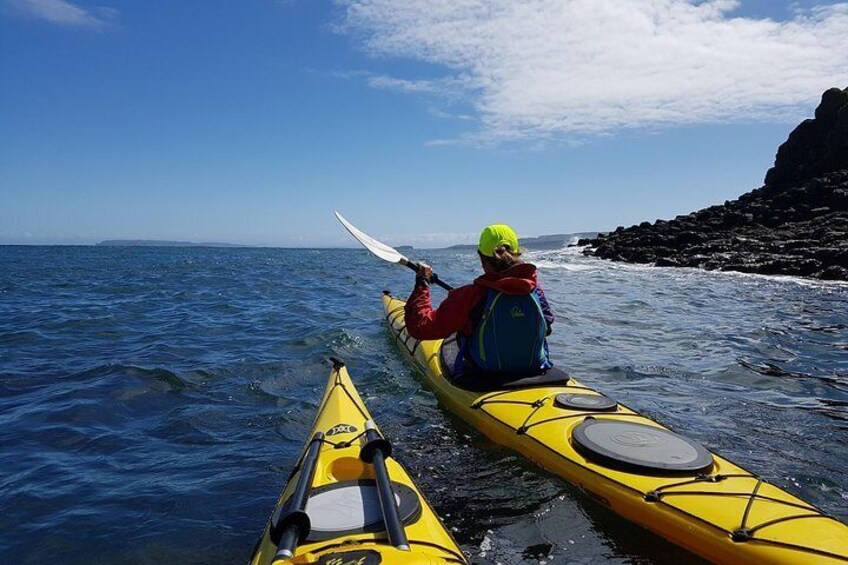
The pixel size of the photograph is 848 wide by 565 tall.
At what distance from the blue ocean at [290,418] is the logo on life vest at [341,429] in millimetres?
683

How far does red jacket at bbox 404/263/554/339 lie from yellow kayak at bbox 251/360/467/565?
3.99 feet

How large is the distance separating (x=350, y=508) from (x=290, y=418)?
2.85m

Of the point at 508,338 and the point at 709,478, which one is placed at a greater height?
the point at 508,338

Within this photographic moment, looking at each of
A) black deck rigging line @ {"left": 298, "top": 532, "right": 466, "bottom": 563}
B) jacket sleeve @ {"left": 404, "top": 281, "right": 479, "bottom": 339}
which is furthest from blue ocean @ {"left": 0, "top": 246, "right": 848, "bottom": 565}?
jacket sleeve @ {"left": 404, "top": 281, "right": 479, "bottom": 339}

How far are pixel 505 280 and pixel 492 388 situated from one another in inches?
40.8

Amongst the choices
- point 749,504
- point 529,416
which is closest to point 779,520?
point 749,504

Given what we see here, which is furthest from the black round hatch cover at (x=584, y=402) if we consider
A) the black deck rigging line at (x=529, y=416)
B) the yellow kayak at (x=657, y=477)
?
the black deck rigging line at (x=529, y=416)

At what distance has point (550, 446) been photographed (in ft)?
11.8

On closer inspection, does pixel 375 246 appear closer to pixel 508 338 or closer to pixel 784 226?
pixel 508 338

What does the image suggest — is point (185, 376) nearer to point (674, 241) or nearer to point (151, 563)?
point (151, 563)

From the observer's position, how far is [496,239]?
4.05 metres

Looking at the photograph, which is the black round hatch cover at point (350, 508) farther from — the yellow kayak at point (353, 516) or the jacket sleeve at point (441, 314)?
the jacket sleeve at point (441, 314)

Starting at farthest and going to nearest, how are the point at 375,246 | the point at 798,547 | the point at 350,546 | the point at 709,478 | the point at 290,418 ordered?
the point at 375,246 → the point at 290,418 → the point at 709,478 → the point at 798,547 → the point at 350,546

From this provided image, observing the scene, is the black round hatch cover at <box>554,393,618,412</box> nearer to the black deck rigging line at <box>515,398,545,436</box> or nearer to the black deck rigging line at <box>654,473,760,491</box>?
the black deck rigging line at <box>515,398,545,436</box>
